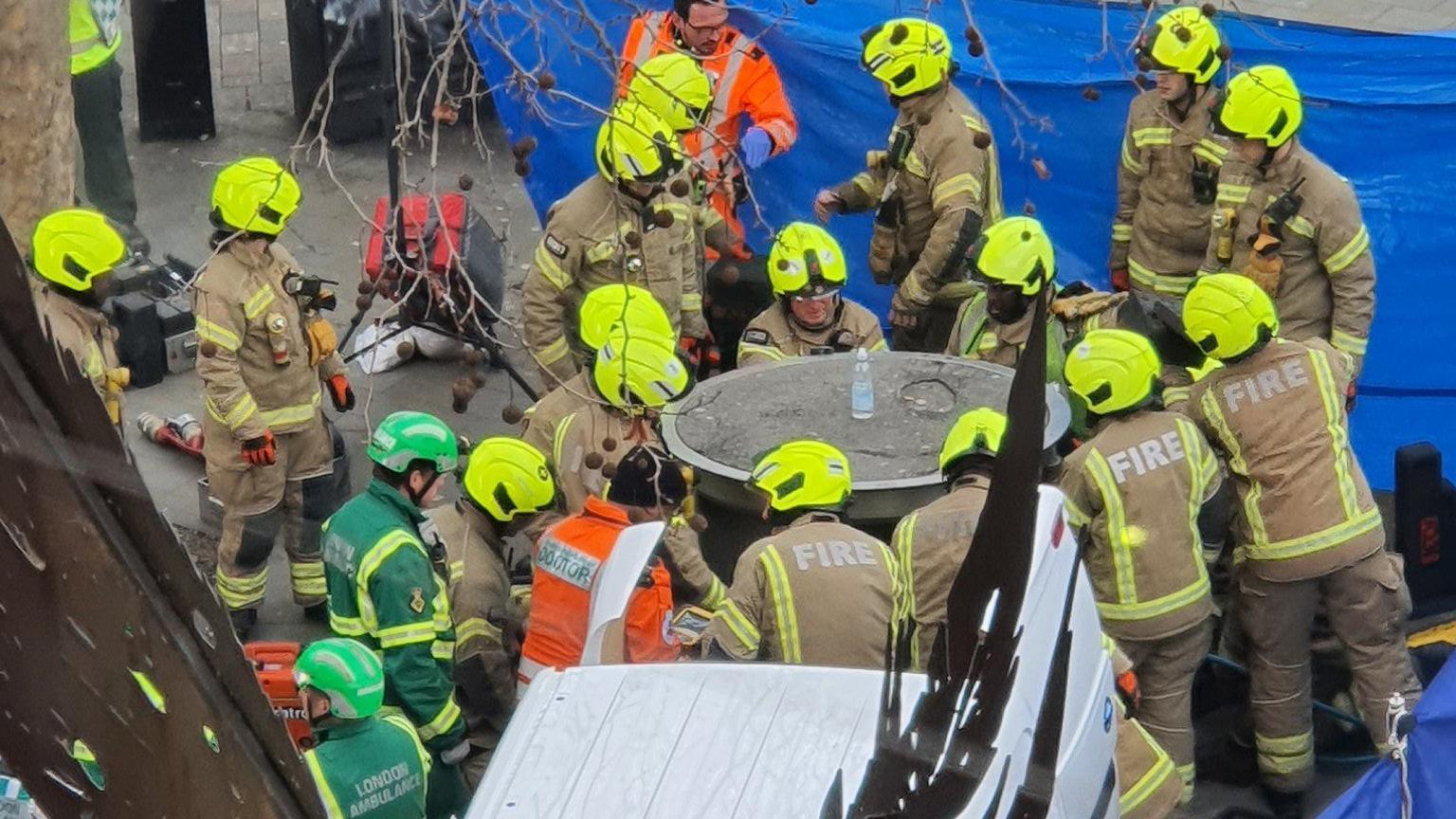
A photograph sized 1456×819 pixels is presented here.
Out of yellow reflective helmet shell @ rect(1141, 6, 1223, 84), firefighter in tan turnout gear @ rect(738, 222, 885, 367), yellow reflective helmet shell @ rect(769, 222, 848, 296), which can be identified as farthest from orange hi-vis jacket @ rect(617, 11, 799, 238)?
yellow reflective helmet shell @ rect(1141, 6, 1223, 84)

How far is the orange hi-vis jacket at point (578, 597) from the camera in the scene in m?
5.37

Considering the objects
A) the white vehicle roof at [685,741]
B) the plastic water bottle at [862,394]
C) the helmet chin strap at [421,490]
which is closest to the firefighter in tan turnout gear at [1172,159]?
the plastic water bottle at [862,394]

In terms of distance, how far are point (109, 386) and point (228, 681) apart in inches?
204

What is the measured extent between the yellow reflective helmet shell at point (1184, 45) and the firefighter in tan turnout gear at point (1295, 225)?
51 centimetres

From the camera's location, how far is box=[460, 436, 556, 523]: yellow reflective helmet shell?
5.84m

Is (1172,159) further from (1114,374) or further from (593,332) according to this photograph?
(593,332)

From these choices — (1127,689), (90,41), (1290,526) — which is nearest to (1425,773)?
(1127,689)

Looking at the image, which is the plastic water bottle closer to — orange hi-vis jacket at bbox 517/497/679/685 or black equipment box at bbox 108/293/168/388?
orange hi-vis jacket at bbox 517/497/679/685

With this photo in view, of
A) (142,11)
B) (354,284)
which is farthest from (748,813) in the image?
(142,11)

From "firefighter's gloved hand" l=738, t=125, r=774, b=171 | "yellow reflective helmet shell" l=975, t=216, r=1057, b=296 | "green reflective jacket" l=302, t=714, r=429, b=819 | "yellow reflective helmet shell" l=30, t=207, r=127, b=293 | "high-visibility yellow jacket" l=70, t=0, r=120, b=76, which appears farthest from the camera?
"high-visibility yellow jacket" l=70, t=0, r=120, b=76

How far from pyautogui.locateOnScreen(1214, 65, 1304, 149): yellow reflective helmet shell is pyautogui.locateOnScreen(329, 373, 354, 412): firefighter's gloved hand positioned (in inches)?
140

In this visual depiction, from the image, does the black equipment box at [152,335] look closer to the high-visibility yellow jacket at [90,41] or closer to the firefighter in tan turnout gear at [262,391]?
the high-visibility yellow jacket at [90,41]

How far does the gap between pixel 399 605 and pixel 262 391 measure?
6.14 ft

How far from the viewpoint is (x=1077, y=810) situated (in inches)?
155
